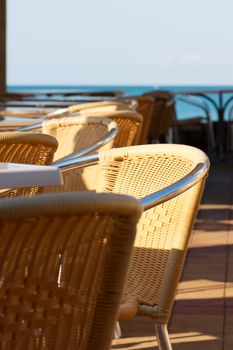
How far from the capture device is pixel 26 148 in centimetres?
238

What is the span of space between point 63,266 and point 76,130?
2.14 m

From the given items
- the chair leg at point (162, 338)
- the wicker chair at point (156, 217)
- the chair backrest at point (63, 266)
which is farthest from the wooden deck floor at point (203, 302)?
the chair backrest at point (63, 266)

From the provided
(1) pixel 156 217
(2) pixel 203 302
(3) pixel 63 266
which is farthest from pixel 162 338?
(2) pixel 203 302

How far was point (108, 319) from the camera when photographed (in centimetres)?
137

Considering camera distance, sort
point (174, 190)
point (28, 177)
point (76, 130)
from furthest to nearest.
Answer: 1. point (76, 130)
2. point (174, 190)
3. point (28, 177)

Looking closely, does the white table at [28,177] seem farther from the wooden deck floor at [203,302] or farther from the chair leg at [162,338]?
the wooden deck floor at [203,302]

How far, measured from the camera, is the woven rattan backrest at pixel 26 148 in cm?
236
